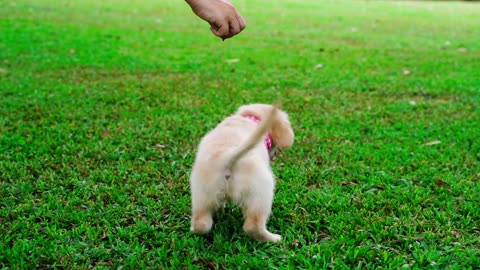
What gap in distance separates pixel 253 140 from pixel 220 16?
2.19 feet

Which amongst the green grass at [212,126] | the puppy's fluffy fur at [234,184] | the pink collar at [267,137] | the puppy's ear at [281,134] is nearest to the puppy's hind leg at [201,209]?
the puppy's fluffy fur at [234,184]

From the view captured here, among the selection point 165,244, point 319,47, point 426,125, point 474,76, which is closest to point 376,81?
point 474,76

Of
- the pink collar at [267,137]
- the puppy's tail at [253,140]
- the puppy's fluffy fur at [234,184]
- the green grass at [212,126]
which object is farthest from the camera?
the pink collar at [267,137]

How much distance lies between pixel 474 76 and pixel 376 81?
4.80ft

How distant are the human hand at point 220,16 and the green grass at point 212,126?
1.10 m

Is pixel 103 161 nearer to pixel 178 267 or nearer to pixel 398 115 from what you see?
pixel 178 267

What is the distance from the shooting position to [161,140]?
468cm

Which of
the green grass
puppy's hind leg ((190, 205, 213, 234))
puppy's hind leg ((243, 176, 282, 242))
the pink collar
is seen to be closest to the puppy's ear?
the pink collar

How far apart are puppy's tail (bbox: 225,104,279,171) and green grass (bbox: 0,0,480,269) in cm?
49

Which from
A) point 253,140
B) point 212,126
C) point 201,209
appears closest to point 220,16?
point 253,140

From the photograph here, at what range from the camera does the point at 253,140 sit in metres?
2.62

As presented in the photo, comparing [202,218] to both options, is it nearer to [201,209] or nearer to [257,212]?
[201,209]

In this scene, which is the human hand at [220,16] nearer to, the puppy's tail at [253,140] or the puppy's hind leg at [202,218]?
the puppy's tail at [253,140]

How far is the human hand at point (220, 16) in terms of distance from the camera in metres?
2.79
